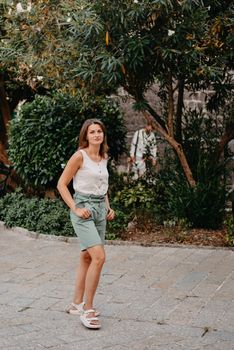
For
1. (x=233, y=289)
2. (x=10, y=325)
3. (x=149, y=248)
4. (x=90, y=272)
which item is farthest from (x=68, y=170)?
(x=149, y=248)

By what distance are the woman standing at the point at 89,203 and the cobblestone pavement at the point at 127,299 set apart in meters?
0.33

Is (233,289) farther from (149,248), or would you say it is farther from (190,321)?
(149,248)

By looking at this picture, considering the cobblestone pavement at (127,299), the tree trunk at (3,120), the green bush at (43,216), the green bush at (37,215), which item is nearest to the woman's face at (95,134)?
the cobblestone pavement at (127,299)

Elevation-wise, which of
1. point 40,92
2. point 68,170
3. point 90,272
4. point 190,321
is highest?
point 40,92

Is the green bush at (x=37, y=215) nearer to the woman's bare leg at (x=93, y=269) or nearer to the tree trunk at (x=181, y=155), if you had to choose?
the tree trunk at (x=181, y=155)

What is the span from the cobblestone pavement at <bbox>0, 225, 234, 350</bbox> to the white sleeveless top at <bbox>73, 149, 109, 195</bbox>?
3.60 feet

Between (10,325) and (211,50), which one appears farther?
(211,50)

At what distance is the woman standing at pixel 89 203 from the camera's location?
5359 mm

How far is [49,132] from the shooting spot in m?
9.96

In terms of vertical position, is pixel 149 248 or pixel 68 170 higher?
pixel 68 170

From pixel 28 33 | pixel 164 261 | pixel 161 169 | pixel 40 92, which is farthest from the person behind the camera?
pixel 40 92

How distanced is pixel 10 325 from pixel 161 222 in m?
4.22

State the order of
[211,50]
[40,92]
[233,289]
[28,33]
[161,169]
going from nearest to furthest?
[233,289] → [211,50] → [28,33] → [161,169] → [40,92]

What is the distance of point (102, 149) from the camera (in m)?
5.69
